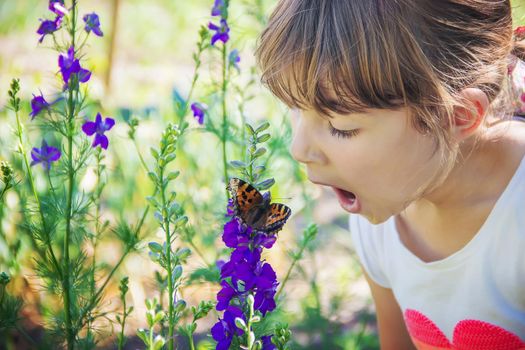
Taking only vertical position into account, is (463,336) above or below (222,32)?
below

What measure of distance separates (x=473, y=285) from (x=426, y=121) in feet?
1.38

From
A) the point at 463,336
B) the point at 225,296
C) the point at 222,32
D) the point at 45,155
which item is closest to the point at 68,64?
the point at 45,155

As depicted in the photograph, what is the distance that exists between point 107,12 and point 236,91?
327 centimetres

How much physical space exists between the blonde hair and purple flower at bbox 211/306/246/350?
364mm

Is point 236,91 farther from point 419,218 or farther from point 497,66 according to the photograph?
point 497,66

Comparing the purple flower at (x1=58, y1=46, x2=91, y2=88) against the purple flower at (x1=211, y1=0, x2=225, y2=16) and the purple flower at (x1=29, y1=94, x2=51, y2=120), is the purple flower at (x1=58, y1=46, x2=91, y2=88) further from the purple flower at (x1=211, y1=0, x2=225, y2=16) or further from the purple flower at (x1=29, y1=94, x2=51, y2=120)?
the purple flower at (x1=211, y1=0, x2=225, y2=16)

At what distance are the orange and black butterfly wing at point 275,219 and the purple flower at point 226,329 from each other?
0.13 metres

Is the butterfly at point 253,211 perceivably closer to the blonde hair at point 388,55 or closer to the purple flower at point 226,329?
the purple flower at point 226,329

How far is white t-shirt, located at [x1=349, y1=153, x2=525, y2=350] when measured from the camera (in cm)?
138

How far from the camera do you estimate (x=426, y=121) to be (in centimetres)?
121

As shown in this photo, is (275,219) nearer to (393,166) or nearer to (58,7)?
Result: (393,166)

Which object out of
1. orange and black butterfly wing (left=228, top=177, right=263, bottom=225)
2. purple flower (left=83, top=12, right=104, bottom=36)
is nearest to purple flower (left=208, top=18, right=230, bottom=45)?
purple flower (left=83, top=12, right=104, bottom=36)

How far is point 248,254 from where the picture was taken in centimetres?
103

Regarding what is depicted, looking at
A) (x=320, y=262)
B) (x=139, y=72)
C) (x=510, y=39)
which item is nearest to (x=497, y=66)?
(x=510, y=39)
